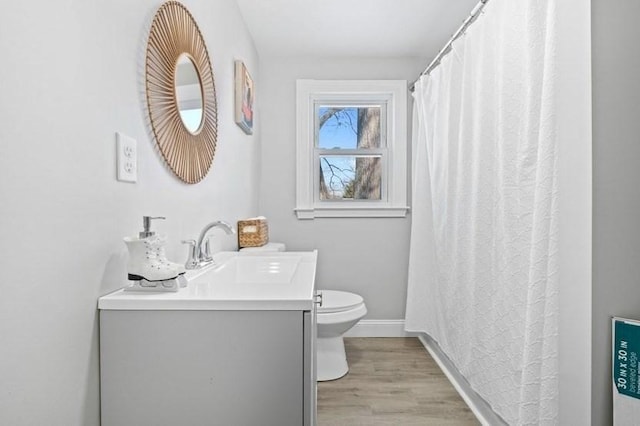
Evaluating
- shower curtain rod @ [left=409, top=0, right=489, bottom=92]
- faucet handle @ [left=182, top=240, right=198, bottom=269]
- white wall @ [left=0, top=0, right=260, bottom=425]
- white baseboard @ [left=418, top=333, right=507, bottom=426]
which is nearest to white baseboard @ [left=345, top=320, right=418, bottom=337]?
white baseboard @ [left=418, top=333, right=507, bottom=426]

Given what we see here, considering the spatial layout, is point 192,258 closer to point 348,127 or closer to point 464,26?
point 464,26

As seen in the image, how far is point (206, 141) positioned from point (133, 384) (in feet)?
3.45

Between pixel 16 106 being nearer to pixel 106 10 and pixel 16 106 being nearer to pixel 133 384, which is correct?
pixel 106 10

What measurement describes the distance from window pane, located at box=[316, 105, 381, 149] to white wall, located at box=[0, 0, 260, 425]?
200cm

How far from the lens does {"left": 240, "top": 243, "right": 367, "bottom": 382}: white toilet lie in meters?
2.24

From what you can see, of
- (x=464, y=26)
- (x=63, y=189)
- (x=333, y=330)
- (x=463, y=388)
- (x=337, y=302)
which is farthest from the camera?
(x=337, y=302)

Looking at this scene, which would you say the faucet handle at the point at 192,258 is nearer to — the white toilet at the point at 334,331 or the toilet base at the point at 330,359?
the white toilet at the point at 334,331

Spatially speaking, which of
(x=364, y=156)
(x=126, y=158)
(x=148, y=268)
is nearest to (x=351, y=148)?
(x=364, y=156)

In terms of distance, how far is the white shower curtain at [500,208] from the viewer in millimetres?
1273

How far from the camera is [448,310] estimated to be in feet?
7.34

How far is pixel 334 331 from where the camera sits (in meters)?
2.29

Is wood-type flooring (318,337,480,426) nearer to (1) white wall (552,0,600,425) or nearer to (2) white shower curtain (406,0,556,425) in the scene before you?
(2) white shower curtain (406,0,556,425)

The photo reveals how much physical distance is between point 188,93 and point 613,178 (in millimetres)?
1382

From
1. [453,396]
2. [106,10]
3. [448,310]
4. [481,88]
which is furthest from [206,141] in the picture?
[453,396]
